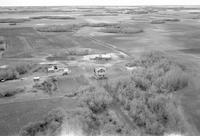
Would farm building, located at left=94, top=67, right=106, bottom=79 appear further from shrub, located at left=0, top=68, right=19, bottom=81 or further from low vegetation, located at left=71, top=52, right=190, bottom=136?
shrub, located at left=0, top=68, right=19, bottom=81

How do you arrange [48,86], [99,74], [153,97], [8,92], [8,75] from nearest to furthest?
[153,97]
[8,92]
[48,86]
[99,74]
[8,75]

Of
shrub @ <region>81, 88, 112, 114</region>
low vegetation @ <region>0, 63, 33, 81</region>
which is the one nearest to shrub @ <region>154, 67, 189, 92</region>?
shrub @ <region>81, 88, 112, 114</region>

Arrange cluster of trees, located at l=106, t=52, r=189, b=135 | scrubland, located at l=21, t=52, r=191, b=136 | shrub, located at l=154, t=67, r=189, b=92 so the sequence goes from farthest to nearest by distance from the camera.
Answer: shrub, located at l=154, t=67, r=189, b=92
cluster of trees, located at l=106, t=52, r=189, b=135
scrubland, located at l=21, t=52, r=191, b=136

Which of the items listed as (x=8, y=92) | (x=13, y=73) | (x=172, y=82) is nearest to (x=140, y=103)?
(x=172, y=82)

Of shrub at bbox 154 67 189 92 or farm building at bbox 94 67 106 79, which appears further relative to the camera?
farm building at bbox 94 67 106 79

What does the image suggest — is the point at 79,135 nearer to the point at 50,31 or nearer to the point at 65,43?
the point at 65,43

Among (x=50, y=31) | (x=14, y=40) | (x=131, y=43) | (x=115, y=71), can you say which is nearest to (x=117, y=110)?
(x=115, y=71)

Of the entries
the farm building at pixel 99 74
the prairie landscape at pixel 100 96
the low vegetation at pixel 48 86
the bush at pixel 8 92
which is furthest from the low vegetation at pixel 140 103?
the bush at pixel 8 92

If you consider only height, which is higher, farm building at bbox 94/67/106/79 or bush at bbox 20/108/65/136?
farm building at bbox 94/67/106/79

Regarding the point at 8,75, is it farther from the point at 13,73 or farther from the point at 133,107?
the point at 133,107
